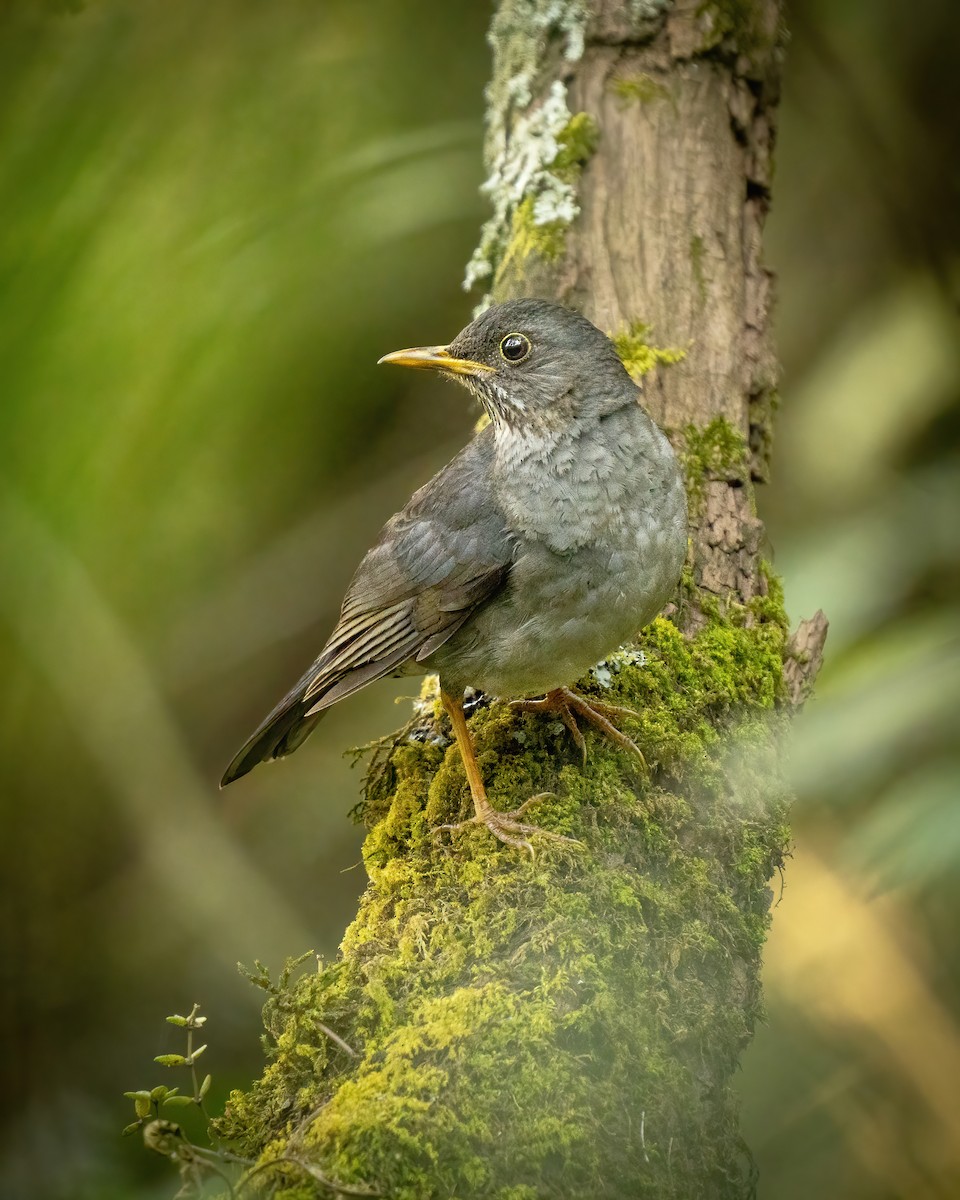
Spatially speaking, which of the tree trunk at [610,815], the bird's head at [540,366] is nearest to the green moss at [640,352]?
the tree trunk at [610,815]

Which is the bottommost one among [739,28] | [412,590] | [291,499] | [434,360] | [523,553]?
[523,553]

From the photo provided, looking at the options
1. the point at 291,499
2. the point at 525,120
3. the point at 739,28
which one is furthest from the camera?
the point at 291,499

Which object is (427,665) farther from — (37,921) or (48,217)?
(37,921)

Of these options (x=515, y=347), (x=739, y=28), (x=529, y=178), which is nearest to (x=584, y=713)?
(x=515, y=347)

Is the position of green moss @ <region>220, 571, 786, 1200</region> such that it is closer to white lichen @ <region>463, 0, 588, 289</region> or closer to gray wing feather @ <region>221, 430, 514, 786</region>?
gray wing feather @ <region>221, 430, 514, 786</region>

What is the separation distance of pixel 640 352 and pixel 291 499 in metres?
3.16

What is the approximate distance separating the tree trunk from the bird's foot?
0.04 meters

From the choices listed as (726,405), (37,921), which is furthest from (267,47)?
(37,921)

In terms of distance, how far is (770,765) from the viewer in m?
3.54

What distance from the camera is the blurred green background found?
11.4 feet

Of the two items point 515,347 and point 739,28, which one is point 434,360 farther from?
point 739,28

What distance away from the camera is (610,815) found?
3.32 m

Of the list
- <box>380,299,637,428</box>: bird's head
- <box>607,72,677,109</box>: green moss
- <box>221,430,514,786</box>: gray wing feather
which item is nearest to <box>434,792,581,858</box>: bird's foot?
<box>221,430,514,786</box>: gray wing feather

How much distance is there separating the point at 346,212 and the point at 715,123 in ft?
5.89
